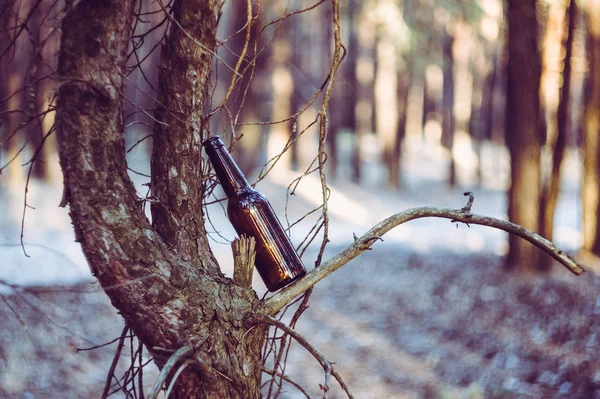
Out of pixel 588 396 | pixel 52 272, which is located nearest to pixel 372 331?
pixel 588 396

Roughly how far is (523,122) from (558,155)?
987mm

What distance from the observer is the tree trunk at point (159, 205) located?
63.5 inches

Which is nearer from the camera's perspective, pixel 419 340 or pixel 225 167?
pixel 225 167

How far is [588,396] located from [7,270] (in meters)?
7.08

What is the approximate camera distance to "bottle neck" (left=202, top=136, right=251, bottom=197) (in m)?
2.05

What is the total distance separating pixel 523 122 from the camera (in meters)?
8.75

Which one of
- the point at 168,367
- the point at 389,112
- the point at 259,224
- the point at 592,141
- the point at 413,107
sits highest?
the point at 413,107

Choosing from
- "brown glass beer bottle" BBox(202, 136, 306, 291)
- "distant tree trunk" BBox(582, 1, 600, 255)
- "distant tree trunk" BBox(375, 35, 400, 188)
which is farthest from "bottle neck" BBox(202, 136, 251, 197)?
"distant tree trunk" BBox(375, 35, 400, 188)

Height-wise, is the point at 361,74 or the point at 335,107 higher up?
the point at 361,74

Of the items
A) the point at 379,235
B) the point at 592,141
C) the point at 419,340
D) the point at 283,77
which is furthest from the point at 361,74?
the point at 379,235

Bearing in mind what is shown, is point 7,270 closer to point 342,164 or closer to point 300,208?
point 300,208

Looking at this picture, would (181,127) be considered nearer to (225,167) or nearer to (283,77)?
(225,167)

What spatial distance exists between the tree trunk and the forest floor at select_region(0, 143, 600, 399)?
1.00 meters

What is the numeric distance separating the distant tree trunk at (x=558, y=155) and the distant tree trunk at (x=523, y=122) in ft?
0.81
